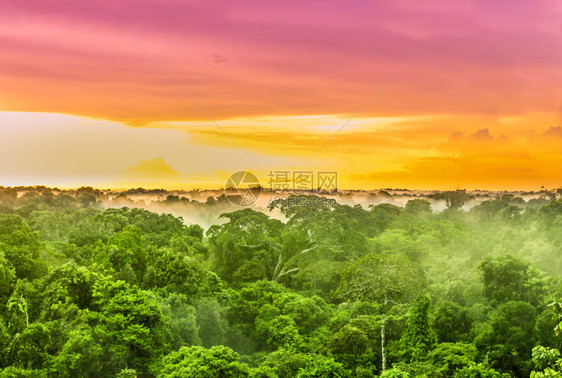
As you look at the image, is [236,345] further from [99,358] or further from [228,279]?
[228,279]

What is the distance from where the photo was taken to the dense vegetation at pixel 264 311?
71.9 ft

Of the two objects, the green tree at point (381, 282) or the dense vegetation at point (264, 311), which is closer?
the dense vegetation at point (264, 311)

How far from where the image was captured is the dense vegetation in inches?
862

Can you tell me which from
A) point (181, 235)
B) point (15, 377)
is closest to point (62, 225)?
point (181, 235)

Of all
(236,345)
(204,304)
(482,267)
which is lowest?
(236,345)

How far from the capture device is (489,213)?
73.6 metres

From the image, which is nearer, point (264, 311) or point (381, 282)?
point (381, 282)

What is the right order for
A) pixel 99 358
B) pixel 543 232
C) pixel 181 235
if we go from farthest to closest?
pixel 181 235, pixel 543 232, pixel 99 358

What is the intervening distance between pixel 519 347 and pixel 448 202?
202 ft

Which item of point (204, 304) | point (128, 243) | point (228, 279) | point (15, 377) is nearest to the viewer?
point (15, 377)

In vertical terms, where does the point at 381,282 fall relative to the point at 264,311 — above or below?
above

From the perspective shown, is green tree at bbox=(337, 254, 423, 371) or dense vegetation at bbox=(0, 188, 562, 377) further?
green tree at bbox=(337, 254, 423, 371)

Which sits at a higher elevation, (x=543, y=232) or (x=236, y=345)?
(x=543, y=232)

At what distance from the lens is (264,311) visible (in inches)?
1151
